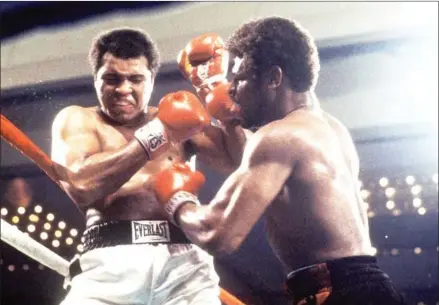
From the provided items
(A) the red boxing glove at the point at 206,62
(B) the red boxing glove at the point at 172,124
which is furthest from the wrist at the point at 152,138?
(A) the red boxing glove at the point at 206,62

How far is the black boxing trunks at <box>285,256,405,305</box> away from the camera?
1.05 meters

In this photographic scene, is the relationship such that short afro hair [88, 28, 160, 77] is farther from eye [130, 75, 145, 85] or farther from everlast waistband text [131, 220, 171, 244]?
everlast waistband text [131, 220, 171, 244]

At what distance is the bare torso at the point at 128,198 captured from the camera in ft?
4.34

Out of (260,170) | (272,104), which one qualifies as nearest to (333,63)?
(272,104)

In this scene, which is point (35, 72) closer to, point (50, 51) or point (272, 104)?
point (50, 51)

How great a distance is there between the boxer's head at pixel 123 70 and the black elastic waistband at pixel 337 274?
0.66 metres

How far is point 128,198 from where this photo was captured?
134 centimetres

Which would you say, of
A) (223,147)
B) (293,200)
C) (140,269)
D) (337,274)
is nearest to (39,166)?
(140,269)

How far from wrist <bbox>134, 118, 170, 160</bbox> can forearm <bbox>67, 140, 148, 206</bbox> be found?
0.01m

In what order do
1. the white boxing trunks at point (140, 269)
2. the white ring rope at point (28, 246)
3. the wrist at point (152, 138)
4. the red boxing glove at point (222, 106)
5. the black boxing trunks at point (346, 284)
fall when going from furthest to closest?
the red boxing glove at point (222, 106) → the white ring rope at point (28, 246) → the wrist at point (152, 138) → the white boxing trunks at point (140, 269) → the black boxing trunks at point (346, 284)

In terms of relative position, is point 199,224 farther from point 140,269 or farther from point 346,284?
point 346,284

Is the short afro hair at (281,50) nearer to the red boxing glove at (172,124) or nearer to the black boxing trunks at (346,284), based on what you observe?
the red boxing glove at (172,124)

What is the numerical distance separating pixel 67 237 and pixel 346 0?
2450 mm

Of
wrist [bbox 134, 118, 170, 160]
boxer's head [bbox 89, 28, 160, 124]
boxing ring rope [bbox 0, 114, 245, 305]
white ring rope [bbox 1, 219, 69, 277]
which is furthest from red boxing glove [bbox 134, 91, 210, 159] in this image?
white ring rope [bbox 1, 219, 69, 277]
